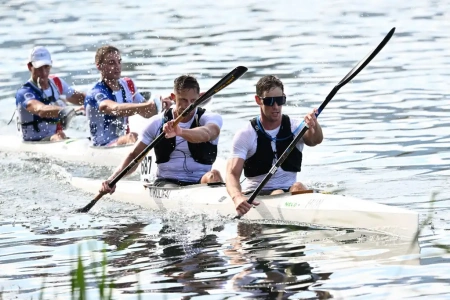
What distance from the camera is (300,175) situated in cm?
1324

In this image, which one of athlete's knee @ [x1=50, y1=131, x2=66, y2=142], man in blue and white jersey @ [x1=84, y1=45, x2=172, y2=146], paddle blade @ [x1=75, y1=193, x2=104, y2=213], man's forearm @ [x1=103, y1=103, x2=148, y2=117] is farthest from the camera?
athlete's knee @ [x1=50, y1=131, x2=66, y2=142]

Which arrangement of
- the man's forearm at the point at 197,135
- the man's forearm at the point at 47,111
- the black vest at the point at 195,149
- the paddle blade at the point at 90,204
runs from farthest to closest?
1. the man's forearm at the point at 47,111
2. the paddle blade at the point at 90,204
3. the black vest at the point at 195,149
4. the man's forearm at the point at 197,135

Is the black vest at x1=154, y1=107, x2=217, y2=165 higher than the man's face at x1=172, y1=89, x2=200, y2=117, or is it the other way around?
the man's face at x1=172, y1=89, x2=200, y2=117

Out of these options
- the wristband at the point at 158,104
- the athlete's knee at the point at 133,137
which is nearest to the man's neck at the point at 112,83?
the athlete's knee at the point at 133,137

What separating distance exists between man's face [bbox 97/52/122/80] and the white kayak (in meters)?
2.51

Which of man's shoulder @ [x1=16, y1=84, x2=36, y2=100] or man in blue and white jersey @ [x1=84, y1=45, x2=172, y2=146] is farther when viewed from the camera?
man's shoulder @ [x1=16, y1=84, x2=36, y2=100]

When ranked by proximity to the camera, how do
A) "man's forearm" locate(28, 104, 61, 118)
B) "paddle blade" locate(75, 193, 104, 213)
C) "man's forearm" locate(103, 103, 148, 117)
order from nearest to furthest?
"paddle blade" locate(75, 193, 104, 213) → "man's forearm" locate(103, 103, 148, 117) → "man's forearm" locate(28, 104, 61, 118)

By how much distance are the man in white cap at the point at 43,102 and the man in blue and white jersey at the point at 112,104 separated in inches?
32.5

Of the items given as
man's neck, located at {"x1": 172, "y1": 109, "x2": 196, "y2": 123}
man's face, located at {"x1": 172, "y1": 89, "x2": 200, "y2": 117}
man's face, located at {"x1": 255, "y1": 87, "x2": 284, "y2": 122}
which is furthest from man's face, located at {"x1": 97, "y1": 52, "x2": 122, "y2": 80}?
man's face, located at {"x1": 255, "y1": 87, "x2": 284, "y2": 122}

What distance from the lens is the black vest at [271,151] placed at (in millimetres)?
10227

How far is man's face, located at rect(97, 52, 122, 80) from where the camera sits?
547 inches

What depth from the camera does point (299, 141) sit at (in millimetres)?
10172

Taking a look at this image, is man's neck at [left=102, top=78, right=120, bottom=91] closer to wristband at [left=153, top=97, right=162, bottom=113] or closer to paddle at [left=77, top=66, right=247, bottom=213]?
wristband at [left=153, top=97, right=162, bottom=113]

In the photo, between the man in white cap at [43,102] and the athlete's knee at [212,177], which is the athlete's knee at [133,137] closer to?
the man in white cap at [43,102]
